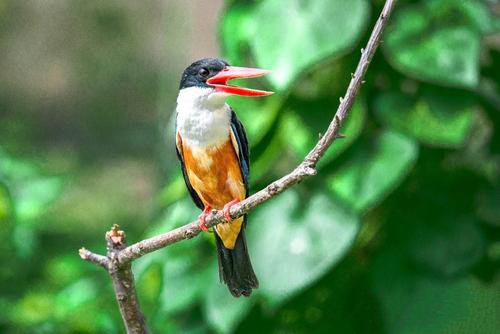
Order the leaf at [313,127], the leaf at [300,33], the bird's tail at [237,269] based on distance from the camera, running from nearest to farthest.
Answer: the bird's tail at [237,269] < the leaf at [300,33] < the leaf at [313,127]

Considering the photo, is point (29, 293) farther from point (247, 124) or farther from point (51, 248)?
point (247, 124)

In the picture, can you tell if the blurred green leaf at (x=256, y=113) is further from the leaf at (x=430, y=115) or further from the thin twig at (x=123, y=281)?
the thin twig at (x=123, y=281)

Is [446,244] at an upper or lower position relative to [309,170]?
upper

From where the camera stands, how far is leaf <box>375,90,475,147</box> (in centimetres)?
273

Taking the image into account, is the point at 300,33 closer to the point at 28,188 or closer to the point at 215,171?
the point at 215,171

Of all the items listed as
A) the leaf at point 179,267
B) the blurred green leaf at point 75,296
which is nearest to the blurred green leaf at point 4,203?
the blurred green leaf at point 75,296

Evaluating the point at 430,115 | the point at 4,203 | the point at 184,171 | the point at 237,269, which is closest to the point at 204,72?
the point at 184,171

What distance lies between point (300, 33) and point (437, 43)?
46 cm

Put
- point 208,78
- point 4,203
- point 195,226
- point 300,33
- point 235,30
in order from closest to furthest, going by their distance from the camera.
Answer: point 195,226, point 208,78, point 300,33, point 235,30, point 4,203

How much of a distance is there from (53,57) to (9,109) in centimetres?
47

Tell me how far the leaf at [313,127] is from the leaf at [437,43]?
0.21 m

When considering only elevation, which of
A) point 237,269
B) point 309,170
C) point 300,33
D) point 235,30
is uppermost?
point 235,30

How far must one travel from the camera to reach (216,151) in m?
2.07

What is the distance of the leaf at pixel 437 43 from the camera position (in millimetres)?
2652
